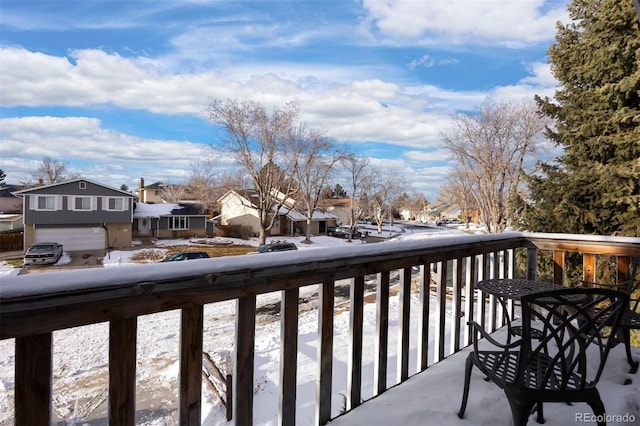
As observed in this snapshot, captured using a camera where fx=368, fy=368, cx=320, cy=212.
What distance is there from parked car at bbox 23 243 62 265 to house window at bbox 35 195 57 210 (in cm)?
432

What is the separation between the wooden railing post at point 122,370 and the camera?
99cm

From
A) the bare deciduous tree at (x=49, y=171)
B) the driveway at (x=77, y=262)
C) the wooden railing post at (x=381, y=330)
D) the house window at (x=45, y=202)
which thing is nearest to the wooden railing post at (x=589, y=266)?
the wooden railing post at (x=381, y=330)

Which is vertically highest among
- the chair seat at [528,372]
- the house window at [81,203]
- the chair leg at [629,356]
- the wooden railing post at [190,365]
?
the house window at [81,203]

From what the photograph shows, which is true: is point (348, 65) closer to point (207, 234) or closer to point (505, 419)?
point (505, 419)

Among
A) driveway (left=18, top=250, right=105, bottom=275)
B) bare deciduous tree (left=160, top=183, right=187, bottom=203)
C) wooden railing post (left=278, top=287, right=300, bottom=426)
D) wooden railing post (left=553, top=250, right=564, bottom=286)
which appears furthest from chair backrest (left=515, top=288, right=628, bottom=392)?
bare deciduous tree (left=160, top=183, right=187, bottom=203)

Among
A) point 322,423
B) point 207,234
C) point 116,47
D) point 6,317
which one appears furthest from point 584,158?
point 207,234

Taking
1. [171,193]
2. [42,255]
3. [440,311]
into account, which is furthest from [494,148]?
[171,193]

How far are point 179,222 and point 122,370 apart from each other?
2531 cm

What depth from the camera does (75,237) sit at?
19938mm

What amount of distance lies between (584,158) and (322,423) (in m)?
7.17

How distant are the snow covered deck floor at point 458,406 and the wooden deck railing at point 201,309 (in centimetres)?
10

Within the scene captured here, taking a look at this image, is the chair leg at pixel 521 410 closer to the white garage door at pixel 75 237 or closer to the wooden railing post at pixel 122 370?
the wooden railing post at pixel 122 370

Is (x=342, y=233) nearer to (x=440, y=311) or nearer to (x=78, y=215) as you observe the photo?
(x=78, y=215)

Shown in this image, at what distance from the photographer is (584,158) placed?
6617 mm
